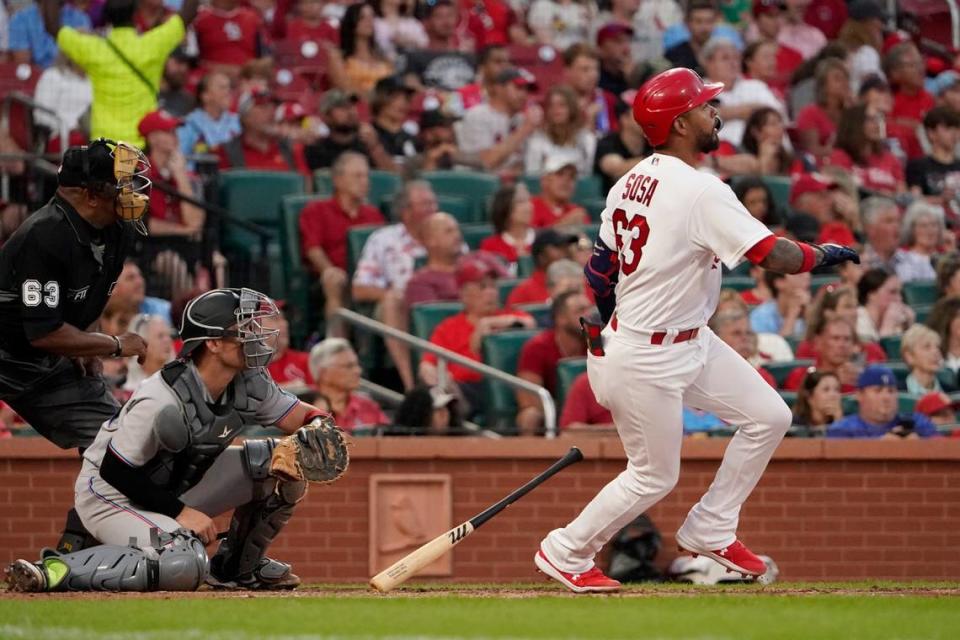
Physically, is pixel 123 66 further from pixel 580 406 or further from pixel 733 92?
pixel 733 92

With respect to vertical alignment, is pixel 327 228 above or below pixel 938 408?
above

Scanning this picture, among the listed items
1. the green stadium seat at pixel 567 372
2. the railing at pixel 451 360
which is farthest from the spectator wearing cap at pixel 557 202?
the green stadium seat at pixel 567 372

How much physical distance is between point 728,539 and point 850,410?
3.73 m

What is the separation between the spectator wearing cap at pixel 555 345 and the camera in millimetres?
10141

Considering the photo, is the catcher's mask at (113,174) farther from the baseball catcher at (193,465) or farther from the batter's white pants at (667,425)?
the batter's white pants at (667,425)

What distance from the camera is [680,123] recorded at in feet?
21.9

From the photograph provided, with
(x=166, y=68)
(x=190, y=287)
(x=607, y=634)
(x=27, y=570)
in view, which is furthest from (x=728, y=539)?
(x=166, y=68)

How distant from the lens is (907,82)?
15219mm

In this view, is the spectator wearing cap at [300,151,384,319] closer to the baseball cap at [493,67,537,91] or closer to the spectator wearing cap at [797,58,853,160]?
the baseball cap at [493,67,537,91]

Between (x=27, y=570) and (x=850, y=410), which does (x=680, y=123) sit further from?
(x=850, y=410)

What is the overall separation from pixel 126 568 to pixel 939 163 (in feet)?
30.9

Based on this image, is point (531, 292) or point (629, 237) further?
point (531, 292)

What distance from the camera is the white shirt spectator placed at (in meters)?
14.0

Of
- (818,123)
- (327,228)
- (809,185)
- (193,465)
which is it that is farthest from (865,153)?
(193,465)
